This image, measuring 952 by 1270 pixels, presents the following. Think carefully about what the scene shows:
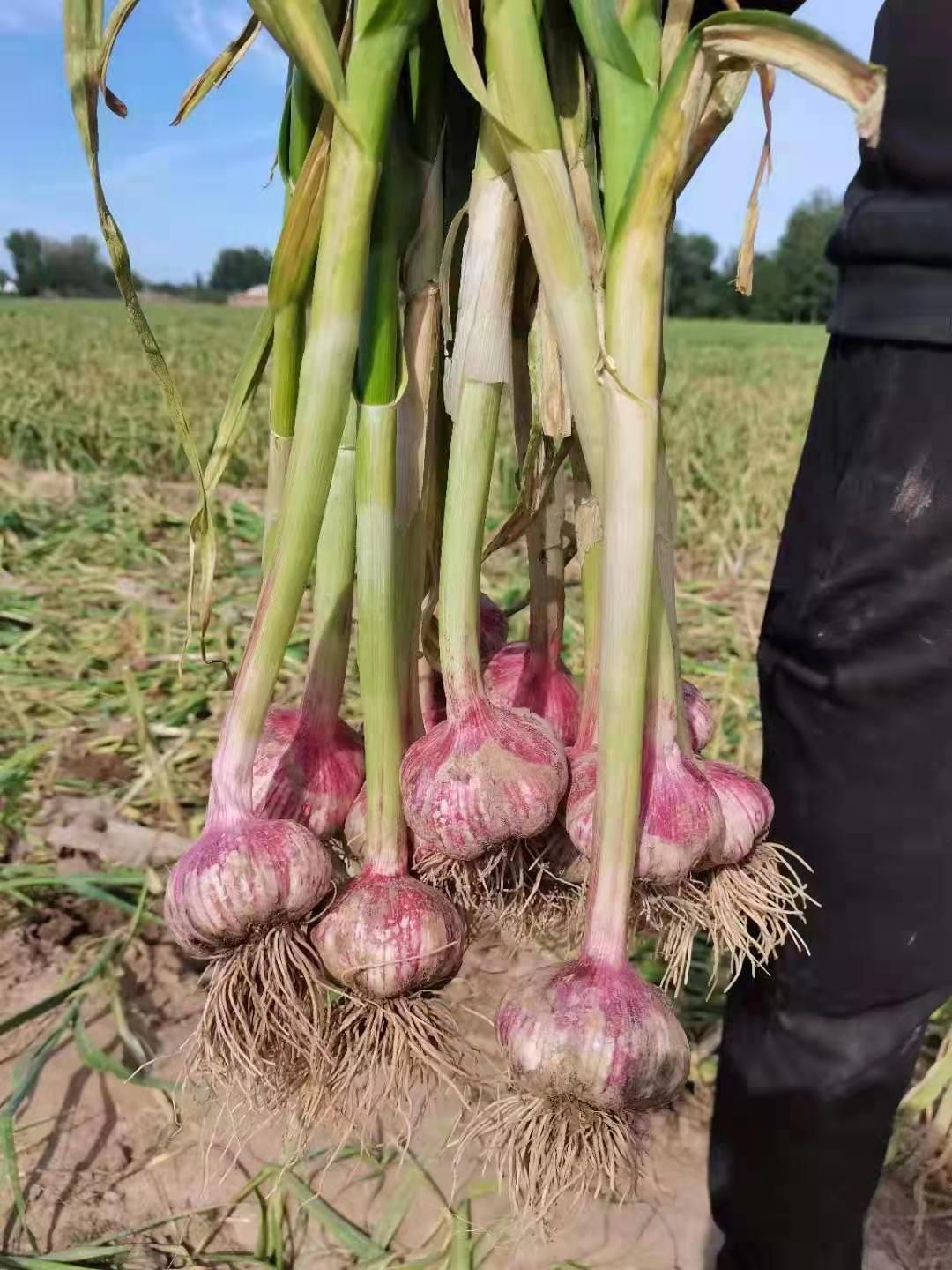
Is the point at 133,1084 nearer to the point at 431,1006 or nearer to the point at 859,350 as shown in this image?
the point at 431,1006

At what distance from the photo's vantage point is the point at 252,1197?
1236 mm

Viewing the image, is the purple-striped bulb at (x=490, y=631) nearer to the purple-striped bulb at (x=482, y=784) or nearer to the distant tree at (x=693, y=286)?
the purple-striped bulb at (x=482, y=784)

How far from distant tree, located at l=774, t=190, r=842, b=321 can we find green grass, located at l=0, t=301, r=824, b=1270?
40.5m

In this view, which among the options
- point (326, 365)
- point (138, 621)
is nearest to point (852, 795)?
point (326, 365)

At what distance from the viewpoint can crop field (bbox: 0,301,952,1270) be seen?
3.94ft

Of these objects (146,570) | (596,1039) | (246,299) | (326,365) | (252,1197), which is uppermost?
(246,299)

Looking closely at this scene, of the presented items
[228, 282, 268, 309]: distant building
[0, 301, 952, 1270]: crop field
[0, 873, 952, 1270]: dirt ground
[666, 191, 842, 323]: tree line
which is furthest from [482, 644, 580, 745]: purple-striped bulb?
[666, 191, 842, 323]: tree line

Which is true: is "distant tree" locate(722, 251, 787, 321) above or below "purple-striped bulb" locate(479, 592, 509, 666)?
above

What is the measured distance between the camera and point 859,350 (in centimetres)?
76

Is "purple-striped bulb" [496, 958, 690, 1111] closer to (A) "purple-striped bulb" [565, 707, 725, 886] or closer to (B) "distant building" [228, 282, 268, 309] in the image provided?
(A) "purple-striped bulb" [565, 707, 725, 886]

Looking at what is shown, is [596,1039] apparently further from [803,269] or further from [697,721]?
[803,269]

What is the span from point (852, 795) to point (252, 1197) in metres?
0.86

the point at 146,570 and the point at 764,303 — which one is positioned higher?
the point at 764,303

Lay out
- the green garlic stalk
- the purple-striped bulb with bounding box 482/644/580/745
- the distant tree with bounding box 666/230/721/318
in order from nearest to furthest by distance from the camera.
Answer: the green garlic stalk < the purple-striped bulb with bounding box 482/644/580/745 < the distant tree with bounding box 666/230/721/318
